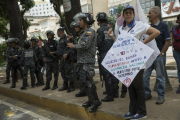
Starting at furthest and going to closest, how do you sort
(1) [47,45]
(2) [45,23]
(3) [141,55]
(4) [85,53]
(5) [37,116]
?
(2) [45,23], (1) [47,45], (5) [37,116], (4) [85,53], (3) [141,55]

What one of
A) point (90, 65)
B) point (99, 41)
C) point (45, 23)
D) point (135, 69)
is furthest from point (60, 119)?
point (45, 23)

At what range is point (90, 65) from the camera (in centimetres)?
448

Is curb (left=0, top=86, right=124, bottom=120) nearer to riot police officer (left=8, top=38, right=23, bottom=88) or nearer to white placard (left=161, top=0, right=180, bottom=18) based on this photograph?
riot police officer (left=8, top=38, right=23, bottom=88)

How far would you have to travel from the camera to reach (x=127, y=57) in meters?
3.60

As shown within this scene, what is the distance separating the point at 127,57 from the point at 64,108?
2.42 metres

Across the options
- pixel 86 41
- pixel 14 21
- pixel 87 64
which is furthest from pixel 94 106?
pixel 14 21

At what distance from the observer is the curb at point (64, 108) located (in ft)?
14.2

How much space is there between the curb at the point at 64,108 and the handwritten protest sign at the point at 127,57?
77cm

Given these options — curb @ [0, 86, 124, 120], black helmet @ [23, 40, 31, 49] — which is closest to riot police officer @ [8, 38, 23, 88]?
black helmet @ [23, 40, 31, 49]

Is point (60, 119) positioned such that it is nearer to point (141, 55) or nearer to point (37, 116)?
point (37, 116)

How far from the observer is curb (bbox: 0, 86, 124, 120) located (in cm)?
432

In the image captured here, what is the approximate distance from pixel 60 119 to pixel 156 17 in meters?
2.92

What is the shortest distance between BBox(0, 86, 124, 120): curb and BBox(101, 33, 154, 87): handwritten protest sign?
767mm

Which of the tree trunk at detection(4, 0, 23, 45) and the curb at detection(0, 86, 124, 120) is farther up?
the tree trunk at detection(4, 0, 23, 45)
